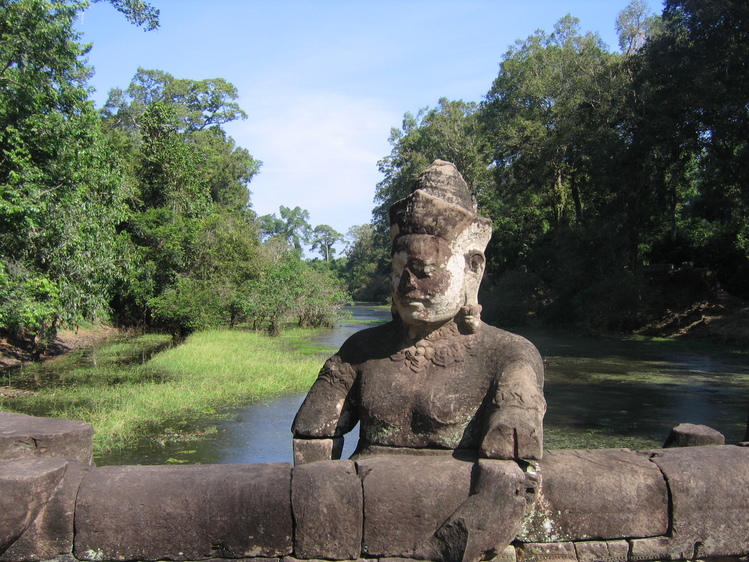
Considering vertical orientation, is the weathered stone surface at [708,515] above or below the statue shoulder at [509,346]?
below

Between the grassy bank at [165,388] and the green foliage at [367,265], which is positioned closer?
the grassy bank at [165,388]

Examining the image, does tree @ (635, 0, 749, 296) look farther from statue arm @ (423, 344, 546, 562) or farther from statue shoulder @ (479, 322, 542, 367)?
statue arm @ (423, 344, 546, 562)

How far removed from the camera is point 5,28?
10.6m

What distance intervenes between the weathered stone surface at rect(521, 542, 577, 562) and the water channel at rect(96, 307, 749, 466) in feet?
14.2

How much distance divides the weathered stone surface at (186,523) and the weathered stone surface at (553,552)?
971mm

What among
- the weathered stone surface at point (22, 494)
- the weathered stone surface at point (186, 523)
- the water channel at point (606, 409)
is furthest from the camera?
the water channel at point (606, 409)

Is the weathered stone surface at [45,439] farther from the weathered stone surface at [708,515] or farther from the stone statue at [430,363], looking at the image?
the weathered stone surface at [708,515]

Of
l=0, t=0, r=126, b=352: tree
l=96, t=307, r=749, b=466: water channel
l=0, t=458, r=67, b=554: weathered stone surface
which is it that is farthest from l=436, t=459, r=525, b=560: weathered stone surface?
l=0, t=0, r=126, b=352: tree

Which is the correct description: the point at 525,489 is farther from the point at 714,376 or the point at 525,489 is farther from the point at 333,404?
the point at 714,376

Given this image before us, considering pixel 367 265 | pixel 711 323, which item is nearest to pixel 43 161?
pixel 711 323

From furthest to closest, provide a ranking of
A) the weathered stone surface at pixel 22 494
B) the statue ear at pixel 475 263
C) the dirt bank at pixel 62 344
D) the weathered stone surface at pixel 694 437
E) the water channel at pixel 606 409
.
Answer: the dirt bank at pixel 62 344 < the water channel at pixel 606 409 < the weathered stone surface at pixel 694 437 < the statue ear at pixel 475 263 < the weathered stone surface at pixel 22 494

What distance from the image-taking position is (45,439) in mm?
3035

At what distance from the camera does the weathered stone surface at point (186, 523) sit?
98.4 inches

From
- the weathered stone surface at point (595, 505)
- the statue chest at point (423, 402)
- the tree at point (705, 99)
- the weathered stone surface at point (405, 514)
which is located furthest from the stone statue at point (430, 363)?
the tree at point (705, 99)
